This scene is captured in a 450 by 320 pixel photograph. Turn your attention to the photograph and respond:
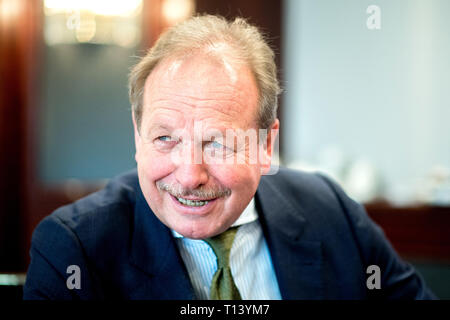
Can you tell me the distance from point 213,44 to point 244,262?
0.54 metres

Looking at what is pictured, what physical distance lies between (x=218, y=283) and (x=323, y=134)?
2.83 metres

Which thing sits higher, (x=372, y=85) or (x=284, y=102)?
(x=372, y=85)

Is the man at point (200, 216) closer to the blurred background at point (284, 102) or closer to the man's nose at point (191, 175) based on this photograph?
the man's nose at point (191, 175)

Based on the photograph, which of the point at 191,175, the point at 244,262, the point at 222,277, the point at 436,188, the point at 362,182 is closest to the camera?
the point at 191,175

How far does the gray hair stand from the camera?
3.47ft

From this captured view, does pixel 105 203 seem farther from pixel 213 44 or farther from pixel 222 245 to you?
pixel 213 44

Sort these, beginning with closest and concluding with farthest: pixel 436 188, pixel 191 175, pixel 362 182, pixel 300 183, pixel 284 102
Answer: pixel 191 175
pixel 300 183
pixel 436 188
pixel 362 182
pixel 284 102

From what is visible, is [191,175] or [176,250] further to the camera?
[176,250]

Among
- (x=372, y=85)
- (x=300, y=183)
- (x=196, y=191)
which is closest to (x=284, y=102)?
(x=372, y=85)

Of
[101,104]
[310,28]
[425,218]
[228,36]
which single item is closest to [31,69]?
[101,104]

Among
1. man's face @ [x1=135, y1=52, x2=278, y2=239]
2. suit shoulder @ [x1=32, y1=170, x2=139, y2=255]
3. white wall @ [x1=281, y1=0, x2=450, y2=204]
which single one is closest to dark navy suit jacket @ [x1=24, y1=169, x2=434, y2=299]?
suit shoulder @ [x1=32, y1=170, x2=139, y2=255]

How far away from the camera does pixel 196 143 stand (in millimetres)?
1006

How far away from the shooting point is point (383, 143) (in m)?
3.63
